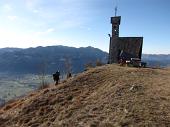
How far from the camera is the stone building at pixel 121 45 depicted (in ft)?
235

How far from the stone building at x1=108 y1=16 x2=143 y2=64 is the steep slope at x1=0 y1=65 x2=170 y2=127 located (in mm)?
31058

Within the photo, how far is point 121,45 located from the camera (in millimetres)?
72812

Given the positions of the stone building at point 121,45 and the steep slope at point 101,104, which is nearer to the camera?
the steep slope at point 101,104

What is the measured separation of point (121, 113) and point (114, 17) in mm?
50604

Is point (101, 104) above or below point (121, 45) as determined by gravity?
below

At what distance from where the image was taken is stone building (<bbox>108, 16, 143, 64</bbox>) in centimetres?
7150

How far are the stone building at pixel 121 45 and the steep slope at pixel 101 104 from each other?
31.1m

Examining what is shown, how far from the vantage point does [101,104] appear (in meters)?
27.8

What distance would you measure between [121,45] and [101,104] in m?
46.0

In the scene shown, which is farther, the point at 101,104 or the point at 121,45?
the point at 121,45

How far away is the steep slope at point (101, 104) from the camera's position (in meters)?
23.7

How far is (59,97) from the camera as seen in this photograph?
1358 inches

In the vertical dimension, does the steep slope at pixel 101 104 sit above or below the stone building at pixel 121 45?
below

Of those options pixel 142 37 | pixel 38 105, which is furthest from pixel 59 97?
pixel 142 37
